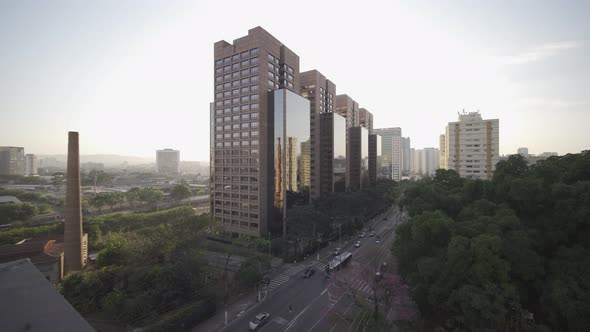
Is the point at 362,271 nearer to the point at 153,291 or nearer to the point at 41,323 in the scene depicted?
the point at 153,291

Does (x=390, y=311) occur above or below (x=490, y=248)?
below

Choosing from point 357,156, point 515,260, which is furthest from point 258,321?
point 357,156

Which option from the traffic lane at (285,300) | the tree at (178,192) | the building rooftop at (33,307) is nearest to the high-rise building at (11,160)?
the tree at (178,192)

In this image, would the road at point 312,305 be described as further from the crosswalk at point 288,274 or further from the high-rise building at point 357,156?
the high-rise building at point 357,156

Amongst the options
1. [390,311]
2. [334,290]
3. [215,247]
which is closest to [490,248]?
[390,311]

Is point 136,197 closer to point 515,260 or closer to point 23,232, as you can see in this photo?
point 23,232

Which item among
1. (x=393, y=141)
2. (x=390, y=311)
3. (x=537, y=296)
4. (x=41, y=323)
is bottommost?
(x=390, y=311)
